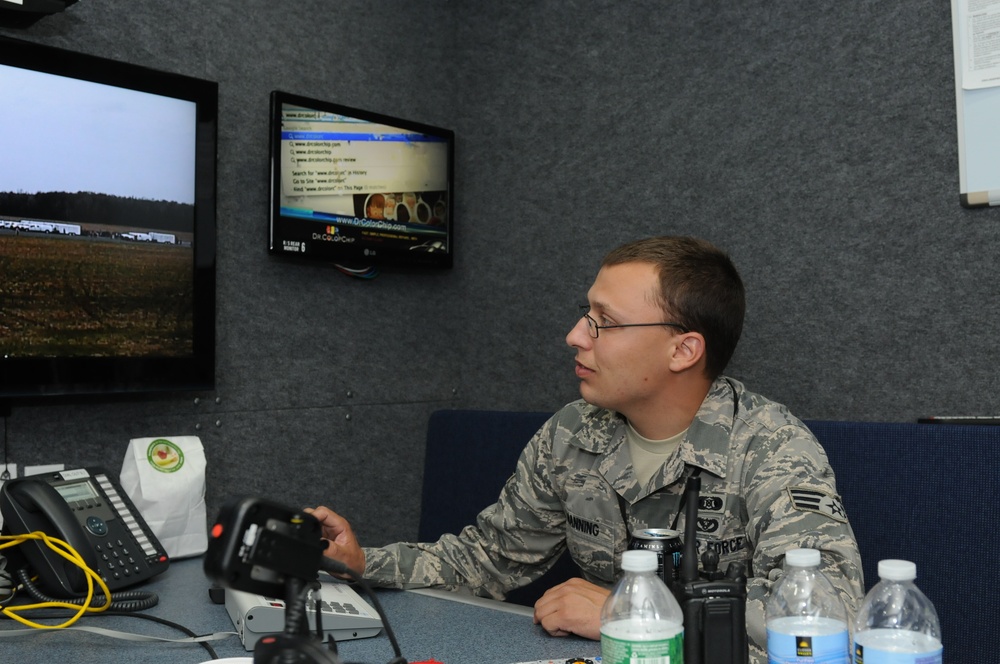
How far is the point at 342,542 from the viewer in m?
1.22

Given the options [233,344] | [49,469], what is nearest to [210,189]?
[233,344]

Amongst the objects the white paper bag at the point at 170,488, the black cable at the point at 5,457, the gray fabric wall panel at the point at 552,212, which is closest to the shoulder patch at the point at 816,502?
the gray fabric wall panel at the point at 552,212

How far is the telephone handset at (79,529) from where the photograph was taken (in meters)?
1.19

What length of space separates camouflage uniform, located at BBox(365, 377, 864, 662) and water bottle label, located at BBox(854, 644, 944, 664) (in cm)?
29

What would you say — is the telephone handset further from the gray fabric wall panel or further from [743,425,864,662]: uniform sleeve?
[743,425,864,662]: uniform sleeve

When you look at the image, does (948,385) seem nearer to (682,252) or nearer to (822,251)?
(822,251)

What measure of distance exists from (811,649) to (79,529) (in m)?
0.99

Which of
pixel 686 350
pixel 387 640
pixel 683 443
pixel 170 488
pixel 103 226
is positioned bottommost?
pixel 387 640

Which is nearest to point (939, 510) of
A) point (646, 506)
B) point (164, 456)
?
point (646, 506)

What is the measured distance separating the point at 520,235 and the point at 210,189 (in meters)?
0.68

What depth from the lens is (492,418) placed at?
A: 169 centimetres

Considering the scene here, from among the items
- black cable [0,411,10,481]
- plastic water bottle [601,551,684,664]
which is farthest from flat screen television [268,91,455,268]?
plastic water bottle [601,551,684,664]

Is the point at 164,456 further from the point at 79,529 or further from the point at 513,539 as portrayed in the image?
the point at 513,539

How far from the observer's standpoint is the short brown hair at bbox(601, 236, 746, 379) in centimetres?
130
